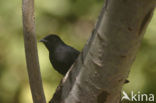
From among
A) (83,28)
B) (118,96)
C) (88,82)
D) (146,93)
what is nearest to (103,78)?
(88,82)

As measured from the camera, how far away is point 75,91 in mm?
1736

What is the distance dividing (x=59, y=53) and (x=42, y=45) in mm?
278

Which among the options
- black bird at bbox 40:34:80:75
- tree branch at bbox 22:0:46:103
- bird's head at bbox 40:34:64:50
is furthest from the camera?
bird's head at bbox 40:34:64:50

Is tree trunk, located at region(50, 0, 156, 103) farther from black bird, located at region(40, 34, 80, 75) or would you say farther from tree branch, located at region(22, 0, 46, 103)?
black bird, located at region(40, 34, 80, 75)

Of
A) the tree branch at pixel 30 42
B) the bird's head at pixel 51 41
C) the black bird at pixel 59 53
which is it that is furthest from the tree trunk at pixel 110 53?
the bird's head at pixel 51 41

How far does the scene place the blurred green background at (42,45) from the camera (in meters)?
2.95

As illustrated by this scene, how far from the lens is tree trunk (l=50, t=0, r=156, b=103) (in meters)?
1.39

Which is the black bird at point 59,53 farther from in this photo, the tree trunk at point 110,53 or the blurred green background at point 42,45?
the tree trunk at point 110,53

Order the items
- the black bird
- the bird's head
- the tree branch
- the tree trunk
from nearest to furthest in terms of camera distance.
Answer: the tree trunk → the tree branch → the black bird → the bird's head

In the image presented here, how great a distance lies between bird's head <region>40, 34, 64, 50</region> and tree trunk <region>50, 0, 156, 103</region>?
1.09m

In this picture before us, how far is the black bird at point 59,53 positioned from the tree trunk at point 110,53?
2.92 feet

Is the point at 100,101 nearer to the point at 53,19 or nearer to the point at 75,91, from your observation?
the point at 75,91

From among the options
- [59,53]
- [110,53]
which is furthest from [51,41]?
[110,53]

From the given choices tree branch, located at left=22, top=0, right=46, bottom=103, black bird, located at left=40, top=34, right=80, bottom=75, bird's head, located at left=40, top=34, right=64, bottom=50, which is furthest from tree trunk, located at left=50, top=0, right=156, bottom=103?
bird's head, located at left=40, top=34, right=64, bottom=50
